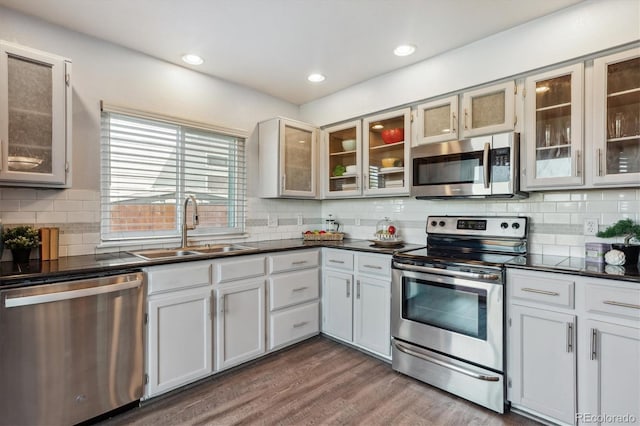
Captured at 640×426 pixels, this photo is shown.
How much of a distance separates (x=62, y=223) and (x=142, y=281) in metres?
0.81

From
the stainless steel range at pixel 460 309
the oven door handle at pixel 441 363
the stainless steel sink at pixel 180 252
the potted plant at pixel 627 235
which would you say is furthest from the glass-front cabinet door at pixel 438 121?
the stainless steel sink at pixel 180 252

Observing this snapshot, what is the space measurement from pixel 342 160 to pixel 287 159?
0.63m

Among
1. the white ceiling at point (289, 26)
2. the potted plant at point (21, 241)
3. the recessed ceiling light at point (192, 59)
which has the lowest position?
the potted plant at point (21, 241)

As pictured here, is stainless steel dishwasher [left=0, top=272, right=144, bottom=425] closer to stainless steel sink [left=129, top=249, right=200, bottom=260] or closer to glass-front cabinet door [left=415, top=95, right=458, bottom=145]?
stainless steel sink [left=129, top=249, right=200, bottom=260]

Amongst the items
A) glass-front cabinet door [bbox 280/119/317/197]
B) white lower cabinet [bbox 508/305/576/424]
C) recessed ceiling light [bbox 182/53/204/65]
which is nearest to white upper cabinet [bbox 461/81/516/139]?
white lower cabinet [bbox 508/305/576/424]

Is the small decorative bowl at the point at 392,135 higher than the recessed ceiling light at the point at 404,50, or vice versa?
the recessed ceiling light at the point at 404,50

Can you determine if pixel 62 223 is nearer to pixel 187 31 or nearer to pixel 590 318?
pixel 187 31

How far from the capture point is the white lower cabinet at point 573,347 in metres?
1.60

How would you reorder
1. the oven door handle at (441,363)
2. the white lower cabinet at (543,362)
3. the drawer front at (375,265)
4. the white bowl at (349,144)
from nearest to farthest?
the white lower cabinet at (543,362) → the oven door handle at (441,363) → the drawer front at (375,265) → the white bowl at (349,144)

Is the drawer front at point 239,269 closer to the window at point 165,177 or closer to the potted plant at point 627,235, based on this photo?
the window at point 165,177

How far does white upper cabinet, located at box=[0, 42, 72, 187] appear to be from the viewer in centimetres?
183

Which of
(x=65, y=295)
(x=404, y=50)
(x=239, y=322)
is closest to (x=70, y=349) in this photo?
(x=65, y=295)

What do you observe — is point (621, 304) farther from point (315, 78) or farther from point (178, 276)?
point (315, 78)

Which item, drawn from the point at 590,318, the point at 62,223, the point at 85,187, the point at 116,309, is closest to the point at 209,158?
the point at 85,187
